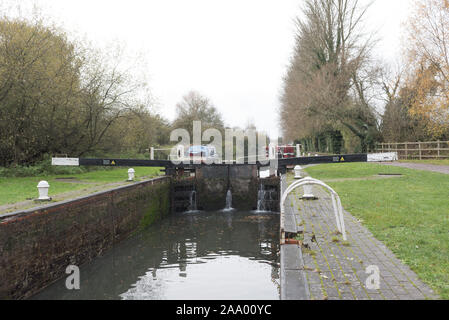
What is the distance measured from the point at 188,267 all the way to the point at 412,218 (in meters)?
4.73

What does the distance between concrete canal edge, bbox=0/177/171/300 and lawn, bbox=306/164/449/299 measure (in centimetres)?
605

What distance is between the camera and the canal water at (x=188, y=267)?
294 inches

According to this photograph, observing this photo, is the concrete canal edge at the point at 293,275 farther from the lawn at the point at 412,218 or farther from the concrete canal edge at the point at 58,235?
the concrete canal edge at the point at 58,235

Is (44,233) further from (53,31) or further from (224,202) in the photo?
(53,31)

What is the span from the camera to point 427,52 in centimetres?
2381

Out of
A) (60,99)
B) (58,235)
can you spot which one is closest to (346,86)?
(60,99)

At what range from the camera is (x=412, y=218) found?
7812 millimetres

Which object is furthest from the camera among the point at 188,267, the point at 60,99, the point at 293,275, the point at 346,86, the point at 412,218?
the point at 346,86

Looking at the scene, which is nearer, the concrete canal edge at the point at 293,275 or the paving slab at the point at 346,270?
the concrete canal edge at the point at 293,275

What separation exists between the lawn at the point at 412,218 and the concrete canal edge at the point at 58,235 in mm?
6053

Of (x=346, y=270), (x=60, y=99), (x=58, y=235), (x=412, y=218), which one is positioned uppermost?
(x=60, y=99)
